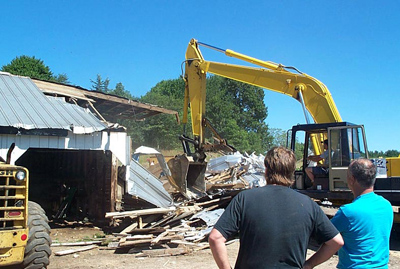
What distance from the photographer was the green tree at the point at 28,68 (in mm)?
44062

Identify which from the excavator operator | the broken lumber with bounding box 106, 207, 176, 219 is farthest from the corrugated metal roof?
the excavator operator

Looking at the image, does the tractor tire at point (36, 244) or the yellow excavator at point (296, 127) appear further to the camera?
the yellow excavator at point (296, 127)

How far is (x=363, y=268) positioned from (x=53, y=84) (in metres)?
11.3

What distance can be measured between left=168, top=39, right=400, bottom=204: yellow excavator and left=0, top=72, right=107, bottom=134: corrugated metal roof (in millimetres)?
5065

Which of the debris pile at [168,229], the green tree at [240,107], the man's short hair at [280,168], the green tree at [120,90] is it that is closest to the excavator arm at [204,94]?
the debris pile at [168,229]

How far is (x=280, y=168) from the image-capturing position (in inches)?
115

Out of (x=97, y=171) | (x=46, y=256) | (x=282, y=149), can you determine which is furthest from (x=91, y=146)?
(x=282, y=149)

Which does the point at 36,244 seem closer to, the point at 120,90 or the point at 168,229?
the point at 168,229

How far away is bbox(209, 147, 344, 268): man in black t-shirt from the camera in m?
2.70

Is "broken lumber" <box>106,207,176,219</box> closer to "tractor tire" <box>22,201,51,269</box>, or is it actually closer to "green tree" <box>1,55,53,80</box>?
"tractor tire" <box>22,201,51,269</box>

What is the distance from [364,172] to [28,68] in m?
46.7

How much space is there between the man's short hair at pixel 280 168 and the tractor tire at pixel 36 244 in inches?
196

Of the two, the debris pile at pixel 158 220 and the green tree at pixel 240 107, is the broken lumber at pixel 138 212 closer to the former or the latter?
the debris pile at pixel 158 220

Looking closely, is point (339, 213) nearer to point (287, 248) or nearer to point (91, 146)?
point (287, 248)
